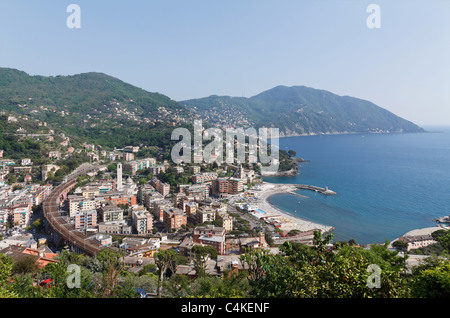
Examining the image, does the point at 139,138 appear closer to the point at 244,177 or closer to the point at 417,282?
the point at 244,177

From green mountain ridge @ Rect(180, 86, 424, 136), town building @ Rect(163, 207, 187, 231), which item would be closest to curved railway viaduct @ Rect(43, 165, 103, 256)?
town building @ Rect(163, 207, 187, 231)

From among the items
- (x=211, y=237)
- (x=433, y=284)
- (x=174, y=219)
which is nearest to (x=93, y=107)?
(x=174, y=219)

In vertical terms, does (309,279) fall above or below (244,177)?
above

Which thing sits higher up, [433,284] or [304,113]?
[304,113]

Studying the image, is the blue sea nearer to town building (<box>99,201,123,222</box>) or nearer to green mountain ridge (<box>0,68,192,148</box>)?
town building (<box>99,201,123,222</box>)

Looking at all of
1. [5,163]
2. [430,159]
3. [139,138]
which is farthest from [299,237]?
[430,159]

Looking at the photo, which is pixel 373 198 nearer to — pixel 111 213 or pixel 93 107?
pixel 111 213

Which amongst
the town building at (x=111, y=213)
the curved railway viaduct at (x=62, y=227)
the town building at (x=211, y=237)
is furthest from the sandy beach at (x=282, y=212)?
the curved railway viaduct at (x=62, y=227)
